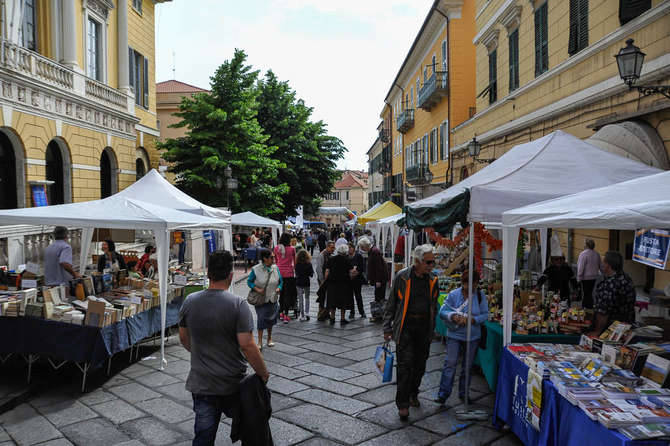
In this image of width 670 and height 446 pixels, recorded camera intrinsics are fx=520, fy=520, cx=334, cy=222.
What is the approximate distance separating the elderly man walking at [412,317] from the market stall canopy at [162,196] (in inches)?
250

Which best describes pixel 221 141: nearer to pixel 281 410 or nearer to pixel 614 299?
pixel 281 410

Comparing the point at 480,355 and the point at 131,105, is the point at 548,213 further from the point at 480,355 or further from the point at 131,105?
the point at 131,105

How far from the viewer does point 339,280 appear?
9.91 metres

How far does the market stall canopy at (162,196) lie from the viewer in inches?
416

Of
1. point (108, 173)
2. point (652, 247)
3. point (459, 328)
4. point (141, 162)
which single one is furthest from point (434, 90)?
point (652, 247)

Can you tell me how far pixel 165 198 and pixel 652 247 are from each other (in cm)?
896

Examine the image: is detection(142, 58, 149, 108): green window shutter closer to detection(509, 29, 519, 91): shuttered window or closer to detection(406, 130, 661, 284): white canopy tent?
detection(509, 29, 519, 91): shuttered window

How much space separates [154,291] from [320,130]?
23.7 meters

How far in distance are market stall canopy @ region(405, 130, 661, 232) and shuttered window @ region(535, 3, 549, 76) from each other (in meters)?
5.60

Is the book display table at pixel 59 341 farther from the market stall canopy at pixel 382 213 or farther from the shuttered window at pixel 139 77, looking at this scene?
the shuttered window at pixel 139 77

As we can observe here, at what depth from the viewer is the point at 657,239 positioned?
15.0 ft

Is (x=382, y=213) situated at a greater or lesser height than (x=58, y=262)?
greater

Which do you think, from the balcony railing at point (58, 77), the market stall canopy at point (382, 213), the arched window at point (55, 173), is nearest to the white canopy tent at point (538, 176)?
the market stall canopy at point (382, 213)

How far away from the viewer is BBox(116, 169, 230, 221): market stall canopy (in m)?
10.6
